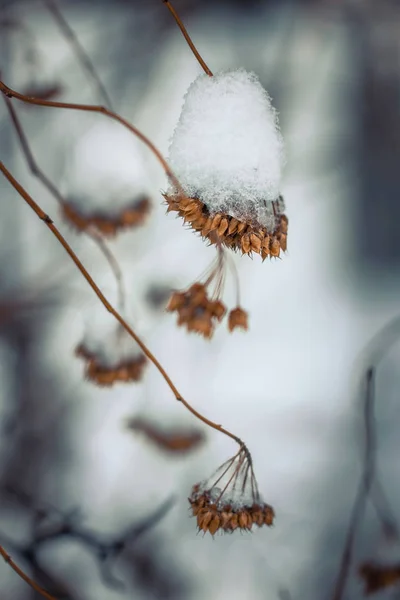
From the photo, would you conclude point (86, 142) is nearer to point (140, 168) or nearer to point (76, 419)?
point (140, 168)

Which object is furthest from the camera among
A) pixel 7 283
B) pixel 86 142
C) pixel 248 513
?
pixel 7 283

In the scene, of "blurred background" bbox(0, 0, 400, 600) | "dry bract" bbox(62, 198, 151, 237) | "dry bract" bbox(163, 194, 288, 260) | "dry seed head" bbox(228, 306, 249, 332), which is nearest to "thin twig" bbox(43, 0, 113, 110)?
"blurred background" bbox(0, 0, 400, 600)

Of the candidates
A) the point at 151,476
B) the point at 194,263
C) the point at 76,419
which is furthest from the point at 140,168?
the point at 151,476

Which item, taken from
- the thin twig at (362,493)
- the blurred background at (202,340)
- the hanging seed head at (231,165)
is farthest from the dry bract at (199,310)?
the thin twig at (362,493)

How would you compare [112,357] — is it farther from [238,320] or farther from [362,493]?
[362,493]

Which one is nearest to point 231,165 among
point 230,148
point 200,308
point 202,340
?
point 230,148

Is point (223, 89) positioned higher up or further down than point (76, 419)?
further down
